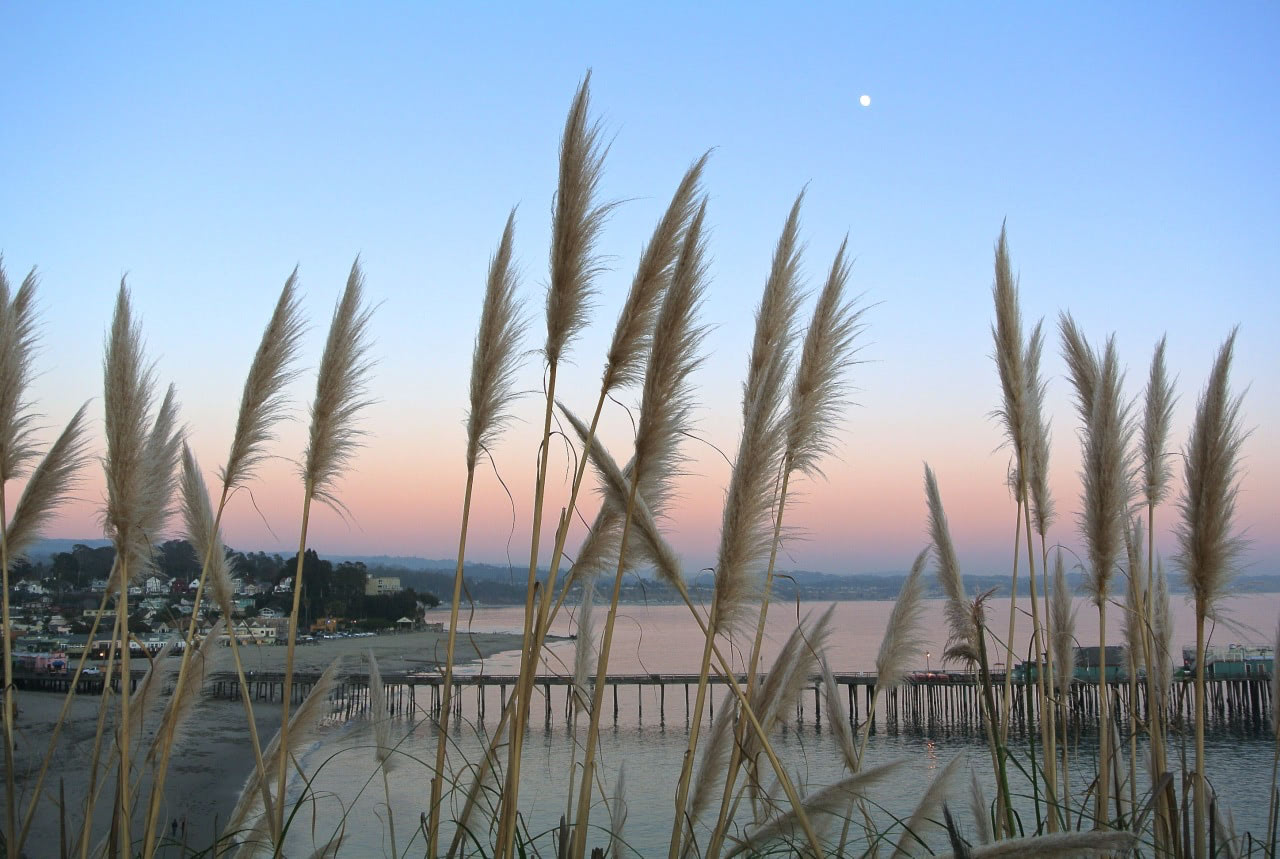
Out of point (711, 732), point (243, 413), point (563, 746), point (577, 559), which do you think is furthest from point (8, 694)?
point (563, 746)

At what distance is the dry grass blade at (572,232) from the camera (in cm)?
208

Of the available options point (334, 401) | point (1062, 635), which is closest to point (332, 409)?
point (334, 401)

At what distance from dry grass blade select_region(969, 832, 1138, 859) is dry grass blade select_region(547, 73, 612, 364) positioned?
4.33ft

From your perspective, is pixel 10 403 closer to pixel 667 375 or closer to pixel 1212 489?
pixel 667 375

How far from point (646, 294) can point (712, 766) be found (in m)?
1.21

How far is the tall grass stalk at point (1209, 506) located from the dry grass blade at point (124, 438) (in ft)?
9.65

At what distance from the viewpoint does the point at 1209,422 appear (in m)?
2.56

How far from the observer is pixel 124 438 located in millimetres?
2416

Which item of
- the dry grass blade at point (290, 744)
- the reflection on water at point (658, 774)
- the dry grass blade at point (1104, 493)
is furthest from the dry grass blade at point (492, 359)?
the reflection on water at point (658, 774)

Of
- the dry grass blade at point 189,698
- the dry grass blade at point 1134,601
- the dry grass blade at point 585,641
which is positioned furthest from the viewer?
the dry grass blade at point 1134,601

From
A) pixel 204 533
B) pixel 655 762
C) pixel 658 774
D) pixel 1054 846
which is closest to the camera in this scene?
pixel 1054 846

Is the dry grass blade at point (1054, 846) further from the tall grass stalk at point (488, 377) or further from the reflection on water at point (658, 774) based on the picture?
the reflection on water at point (658, 774)

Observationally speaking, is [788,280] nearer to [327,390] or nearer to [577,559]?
[577,559]

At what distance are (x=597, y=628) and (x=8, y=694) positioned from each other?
5.56ft
